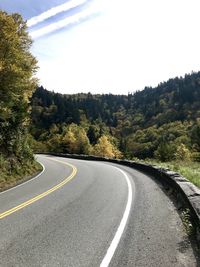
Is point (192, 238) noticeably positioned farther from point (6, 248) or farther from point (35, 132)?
point (35, 132)

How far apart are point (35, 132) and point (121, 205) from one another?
14264cm

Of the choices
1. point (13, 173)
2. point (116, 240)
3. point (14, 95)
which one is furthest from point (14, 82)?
point (116, 240)

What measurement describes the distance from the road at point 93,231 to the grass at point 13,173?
286 inches

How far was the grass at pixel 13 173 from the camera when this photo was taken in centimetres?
2422

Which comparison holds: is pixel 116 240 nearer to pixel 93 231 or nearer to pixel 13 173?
pixel 93 231

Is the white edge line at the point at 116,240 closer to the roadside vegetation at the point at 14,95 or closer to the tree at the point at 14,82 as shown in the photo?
the roadside vegetation at the point at 14,95

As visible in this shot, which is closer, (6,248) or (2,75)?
(6,248)

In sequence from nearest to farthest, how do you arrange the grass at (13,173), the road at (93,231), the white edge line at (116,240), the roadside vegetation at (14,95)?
A: the white edge line at (116,240) < the road at (93,231) < the grass at (13,173) < the roadside vegetation at (14,95)

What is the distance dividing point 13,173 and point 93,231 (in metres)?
18.2

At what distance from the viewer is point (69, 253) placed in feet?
27.3

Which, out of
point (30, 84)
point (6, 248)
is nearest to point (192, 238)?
point (6, 248)

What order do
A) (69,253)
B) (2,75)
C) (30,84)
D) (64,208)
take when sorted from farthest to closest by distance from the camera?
(30,84) < (2,75) < (64,208) < (69,253)

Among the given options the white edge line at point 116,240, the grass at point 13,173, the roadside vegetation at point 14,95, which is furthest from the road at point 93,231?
the roadside vegetation at point 14,95

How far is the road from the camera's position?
7.93 metres
